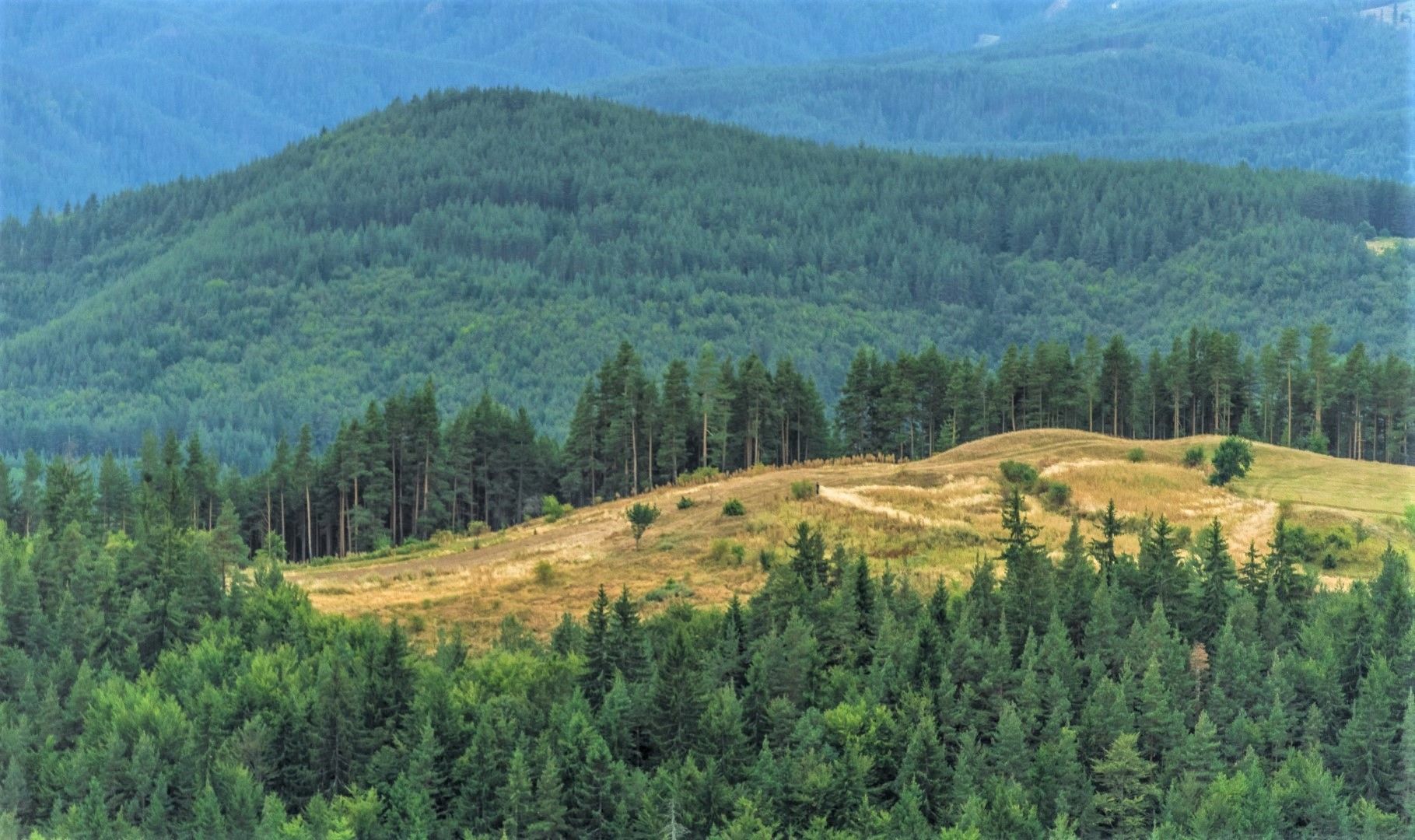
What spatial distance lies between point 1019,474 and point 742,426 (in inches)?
1558

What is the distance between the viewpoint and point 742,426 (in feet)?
540

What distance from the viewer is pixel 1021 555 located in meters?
108

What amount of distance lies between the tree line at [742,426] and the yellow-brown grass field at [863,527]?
24.9 meters

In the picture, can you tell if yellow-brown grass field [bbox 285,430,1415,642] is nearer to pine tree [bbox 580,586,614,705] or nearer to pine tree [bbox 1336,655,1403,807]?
pine tree [bbox 580,586,614,705]

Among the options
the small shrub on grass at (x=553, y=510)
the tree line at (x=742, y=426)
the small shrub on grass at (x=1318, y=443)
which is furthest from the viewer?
the tree line at (x=742, y=426)

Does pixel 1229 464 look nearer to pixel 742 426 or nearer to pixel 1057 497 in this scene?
pixel 1057 497

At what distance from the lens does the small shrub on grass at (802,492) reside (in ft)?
413

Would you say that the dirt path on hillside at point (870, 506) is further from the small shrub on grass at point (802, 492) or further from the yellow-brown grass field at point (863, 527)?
the small shrub on grass at point (802, 492)

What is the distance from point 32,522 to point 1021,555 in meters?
74.6

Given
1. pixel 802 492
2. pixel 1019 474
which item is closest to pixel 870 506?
pixel 802 492

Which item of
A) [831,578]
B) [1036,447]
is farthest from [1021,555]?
[1036,447]

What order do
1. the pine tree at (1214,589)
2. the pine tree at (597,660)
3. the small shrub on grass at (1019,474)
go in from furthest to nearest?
the small shrub on grass at (1019,474)
the pine tree at (1214,589)
the pine tree at (597,660)

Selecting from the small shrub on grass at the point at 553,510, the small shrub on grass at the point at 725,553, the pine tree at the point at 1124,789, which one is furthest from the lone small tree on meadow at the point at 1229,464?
the small shrub on grass at the point at 553,510

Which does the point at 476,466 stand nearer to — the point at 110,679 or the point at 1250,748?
the point at 110,679
